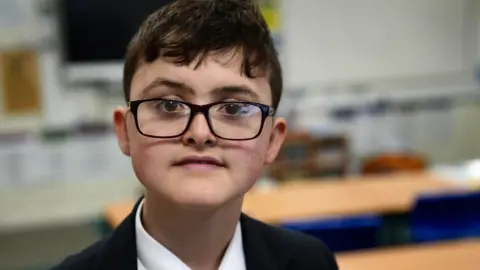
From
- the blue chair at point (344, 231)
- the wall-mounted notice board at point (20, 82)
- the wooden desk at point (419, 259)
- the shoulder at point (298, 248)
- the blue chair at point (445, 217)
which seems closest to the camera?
the shoulder at point (298, 248)

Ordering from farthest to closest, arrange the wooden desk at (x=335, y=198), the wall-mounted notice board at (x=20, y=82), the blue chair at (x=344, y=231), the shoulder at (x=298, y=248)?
the wall-mounted notice board at (x=20, y=82) < the wooden desk at (x=335, y=198) < the blue chair at (x=344, y=231) < the shoulder at (x=298, y=248)

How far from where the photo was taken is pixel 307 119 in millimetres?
4438

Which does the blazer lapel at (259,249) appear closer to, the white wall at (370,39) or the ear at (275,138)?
the ear at (275,138)

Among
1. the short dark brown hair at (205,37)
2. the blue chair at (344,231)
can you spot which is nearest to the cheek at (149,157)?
the short dark brown hair at (205,37)

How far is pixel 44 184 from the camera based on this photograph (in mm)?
3996

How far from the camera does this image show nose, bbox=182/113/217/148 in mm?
824

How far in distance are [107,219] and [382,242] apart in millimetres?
1199

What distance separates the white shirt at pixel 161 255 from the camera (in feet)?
3.03

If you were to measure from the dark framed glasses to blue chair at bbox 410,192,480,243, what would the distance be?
188cm

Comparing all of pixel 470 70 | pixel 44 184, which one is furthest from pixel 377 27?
pixel 44 184

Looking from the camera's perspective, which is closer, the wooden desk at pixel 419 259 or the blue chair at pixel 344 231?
the wooden desk at pixel 419 259

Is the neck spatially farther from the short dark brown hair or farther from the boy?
the short dark brown hair

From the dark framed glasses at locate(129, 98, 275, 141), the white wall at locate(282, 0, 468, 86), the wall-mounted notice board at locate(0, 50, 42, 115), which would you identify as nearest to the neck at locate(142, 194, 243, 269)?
the dark framed glasses at locate(129, 98, 275, 141)

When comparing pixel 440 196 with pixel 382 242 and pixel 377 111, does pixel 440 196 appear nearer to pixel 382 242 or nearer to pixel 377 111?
pixel 382 242
